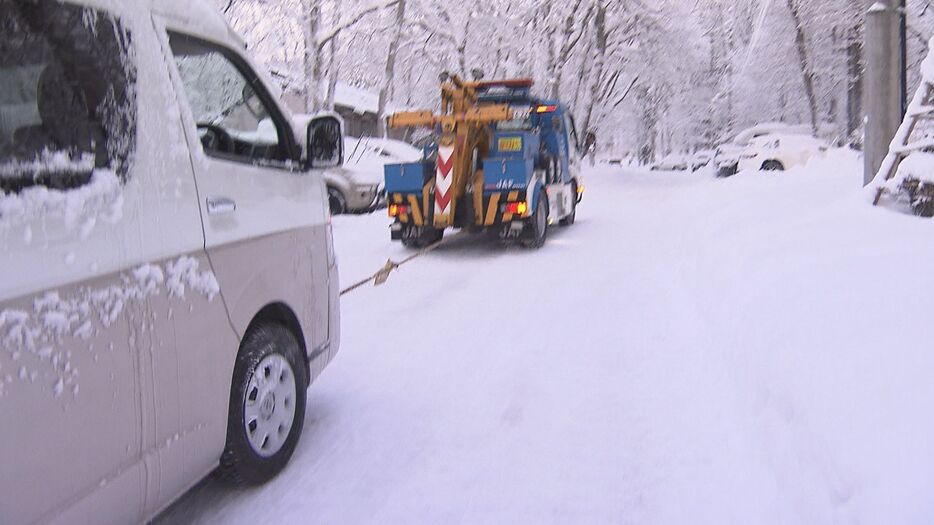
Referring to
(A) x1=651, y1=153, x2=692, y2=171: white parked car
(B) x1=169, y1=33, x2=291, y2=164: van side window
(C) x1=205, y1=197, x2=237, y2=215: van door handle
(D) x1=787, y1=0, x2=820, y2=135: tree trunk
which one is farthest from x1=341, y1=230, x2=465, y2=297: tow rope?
(A) x1=651, y1=153, x2=692, y2=171: white parked car

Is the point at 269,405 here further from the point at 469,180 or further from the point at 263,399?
the point at 469,180

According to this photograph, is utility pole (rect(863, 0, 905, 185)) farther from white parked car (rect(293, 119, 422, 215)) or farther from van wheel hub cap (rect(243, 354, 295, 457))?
van wheel hub cap (rect(243, 354, 295, 457))

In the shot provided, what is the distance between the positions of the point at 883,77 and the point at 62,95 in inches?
405

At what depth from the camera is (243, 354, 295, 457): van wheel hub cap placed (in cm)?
338

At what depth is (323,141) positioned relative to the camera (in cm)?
398

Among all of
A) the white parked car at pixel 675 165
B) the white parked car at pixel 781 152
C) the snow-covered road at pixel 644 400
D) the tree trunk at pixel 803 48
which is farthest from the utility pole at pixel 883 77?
the white parked car at pixel 675 165

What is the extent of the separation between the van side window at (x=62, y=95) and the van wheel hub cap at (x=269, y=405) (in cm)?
124

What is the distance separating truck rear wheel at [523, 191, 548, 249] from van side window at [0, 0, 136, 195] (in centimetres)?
858

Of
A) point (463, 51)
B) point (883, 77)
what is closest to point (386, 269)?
point (883, 77)

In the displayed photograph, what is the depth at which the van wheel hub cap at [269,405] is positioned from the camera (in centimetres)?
338

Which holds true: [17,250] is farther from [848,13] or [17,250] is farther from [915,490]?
[848,13]

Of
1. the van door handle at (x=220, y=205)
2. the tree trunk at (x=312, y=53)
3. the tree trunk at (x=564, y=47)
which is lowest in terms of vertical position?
the van door handle at (x=220, y=205)

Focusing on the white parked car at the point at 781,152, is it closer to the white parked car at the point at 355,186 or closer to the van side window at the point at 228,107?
the white parked car at the point at 355,186

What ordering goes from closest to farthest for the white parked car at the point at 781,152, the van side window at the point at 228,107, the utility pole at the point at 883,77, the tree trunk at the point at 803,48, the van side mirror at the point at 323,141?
the van side window at the point at 228,107 < the van side mirror at the point at 323,141 < the utility pole at the point at 883,77 < the white parked car at the point at 781,152 < the tree trunk at the point at 803,48
